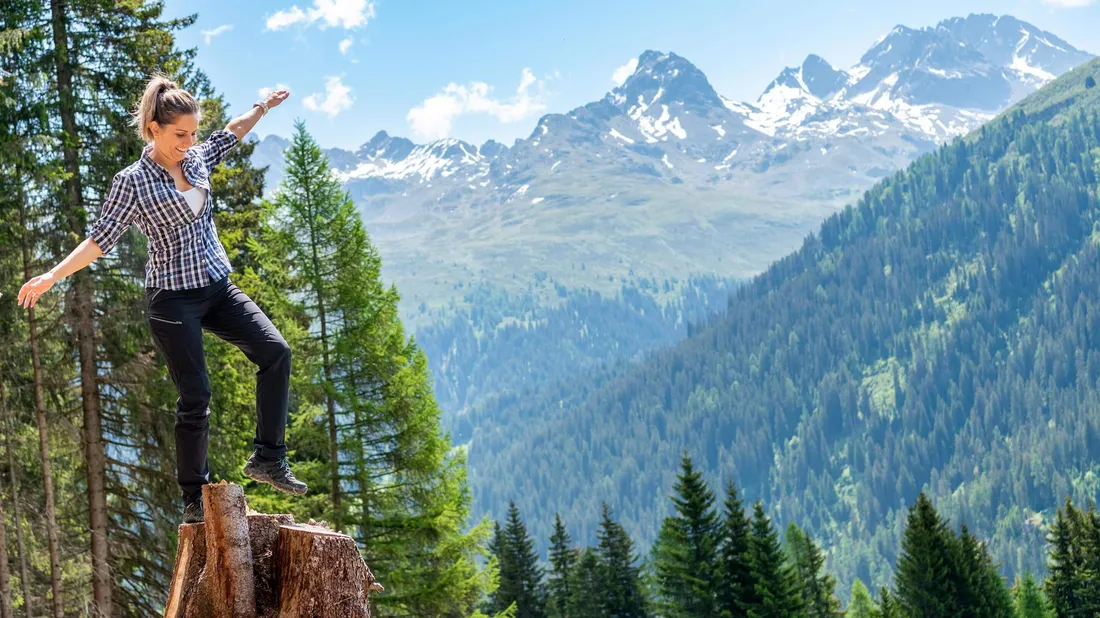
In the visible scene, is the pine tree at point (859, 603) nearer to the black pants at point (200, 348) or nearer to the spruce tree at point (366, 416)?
the spruce tree at point (366, 416)

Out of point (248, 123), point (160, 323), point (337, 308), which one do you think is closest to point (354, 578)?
point (160, 323)

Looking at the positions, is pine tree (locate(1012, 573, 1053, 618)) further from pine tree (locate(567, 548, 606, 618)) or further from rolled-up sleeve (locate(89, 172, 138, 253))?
rolled-up sleeve (locate(89, 172, 138, 253))

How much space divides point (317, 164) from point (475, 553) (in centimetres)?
806

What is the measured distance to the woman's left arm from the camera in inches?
282

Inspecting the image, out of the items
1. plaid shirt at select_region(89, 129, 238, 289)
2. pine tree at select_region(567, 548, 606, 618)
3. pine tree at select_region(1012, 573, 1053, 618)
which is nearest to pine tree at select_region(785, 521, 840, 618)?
pine tree at select_region(1012, 573, 1053, 618)

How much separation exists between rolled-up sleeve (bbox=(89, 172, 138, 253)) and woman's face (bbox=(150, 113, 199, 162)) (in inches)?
10.9

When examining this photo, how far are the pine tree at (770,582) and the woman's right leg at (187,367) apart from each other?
36.4 metres

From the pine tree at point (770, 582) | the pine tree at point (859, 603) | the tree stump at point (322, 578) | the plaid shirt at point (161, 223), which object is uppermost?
the pine tree at point (859, 603)

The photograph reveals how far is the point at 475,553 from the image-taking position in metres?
19.6

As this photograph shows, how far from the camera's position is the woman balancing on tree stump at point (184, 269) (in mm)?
6238

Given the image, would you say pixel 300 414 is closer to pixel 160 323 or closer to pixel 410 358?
pixel 410 358

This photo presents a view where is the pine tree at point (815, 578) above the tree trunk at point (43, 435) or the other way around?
above

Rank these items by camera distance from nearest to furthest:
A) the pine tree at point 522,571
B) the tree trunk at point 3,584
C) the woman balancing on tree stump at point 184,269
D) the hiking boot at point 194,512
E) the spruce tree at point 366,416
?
the woman balancing on tree stump at point 184,269 → the hiking boot at point 194,512 → the tree trunk at point 3,584 → the spruce tree at point 366,416 → the pine tree at point 522,571

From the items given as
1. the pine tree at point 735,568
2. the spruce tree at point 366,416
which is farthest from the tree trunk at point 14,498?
the pine tree at point 735,568
